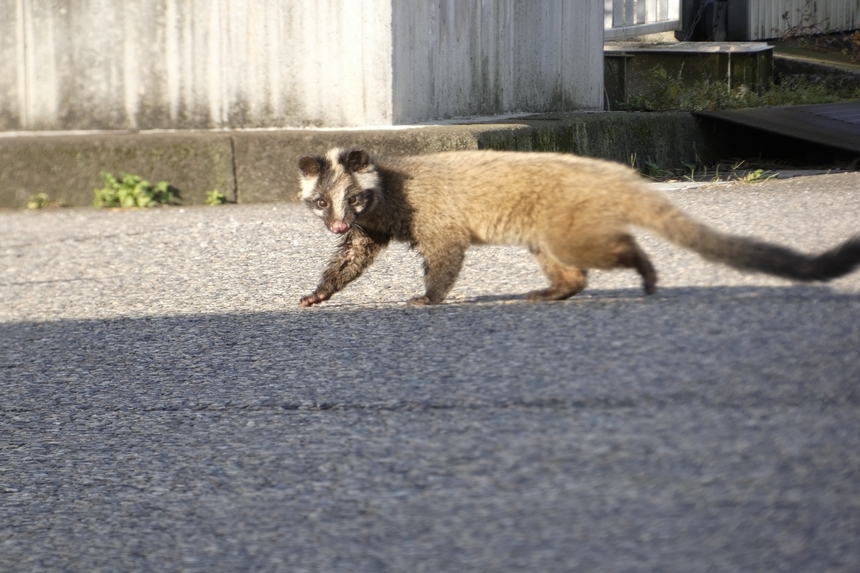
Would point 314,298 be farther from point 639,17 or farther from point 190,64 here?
point 639,17

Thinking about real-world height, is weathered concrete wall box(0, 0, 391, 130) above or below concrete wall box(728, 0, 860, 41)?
below

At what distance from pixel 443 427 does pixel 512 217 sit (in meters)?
1.83

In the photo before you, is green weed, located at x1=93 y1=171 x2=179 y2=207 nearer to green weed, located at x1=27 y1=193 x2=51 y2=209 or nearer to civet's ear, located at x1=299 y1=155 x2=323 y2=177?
green weed, located at x1=27 y1=193 x2=51 y2=209

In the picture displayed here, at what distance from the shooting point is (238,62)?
367 inches

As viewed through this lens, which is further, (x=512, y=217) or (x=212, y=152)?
(x=212, y=152)

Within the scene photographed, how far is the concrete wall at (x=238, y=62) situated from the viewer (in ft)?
29.5

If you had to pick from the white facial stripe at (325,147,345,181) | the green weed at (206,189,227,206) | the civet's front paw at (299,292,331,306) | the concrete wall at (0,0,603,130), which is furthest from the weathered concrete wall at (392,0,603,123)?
the civet's front paw at (299,292,331,306)

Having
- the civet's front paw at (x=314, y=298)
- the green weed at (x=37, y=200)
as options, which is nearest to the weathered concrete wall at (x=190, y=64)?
the green weed at (x=37, y=200)

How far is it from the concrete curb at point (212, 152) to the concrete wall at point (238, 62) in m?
0.29

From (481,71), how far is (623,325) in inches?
236

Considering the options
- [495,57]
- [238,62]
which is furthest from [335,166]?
[495,57]

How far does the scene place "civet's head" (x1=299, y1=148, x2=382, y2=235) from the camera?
546 centimetres

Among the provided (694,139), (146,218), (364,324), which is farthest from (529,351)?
(694,139)

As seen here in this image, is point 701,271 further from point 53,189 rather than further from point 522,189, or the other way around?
point 53,189
